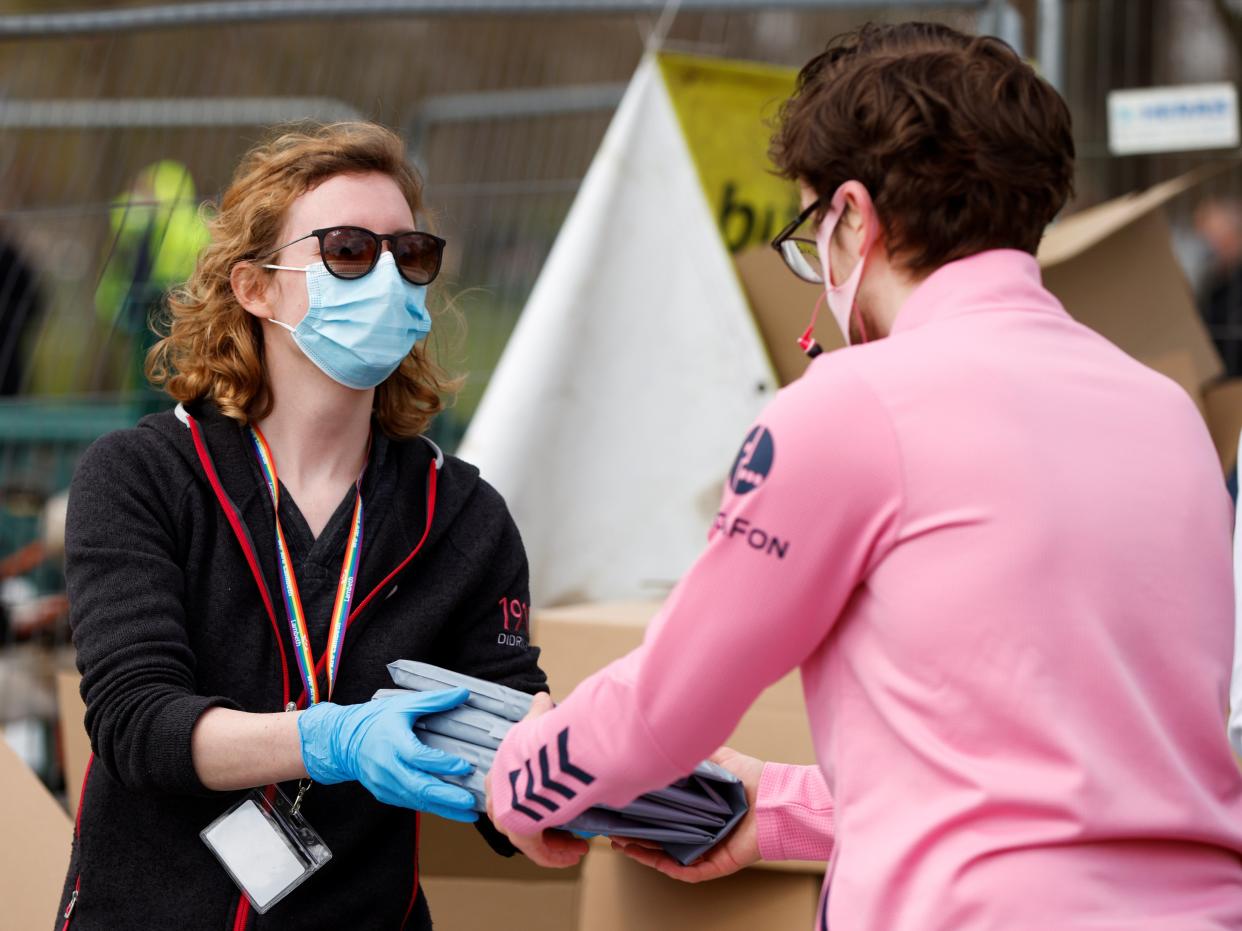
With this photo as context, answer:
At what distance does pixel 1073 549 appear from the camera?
1.37 m

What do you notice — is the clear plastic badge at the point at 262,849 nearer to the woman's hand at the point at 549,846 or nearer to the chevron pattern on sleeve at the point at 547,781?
the woman's hand at the point at 549,846

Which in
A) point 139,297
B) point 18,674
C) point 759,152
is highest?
point 759,152

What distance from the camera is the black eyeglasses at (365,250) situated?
2.36 meters

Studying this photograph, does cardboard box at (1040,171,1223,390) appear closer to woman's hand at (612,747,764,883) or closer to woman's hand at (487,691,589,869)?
woman's hand at (612,747,764,883)

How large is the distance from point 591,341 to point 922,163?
222cm

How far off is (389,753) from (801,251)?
81 cm

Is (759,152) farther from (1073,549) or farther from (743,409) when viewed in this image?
(1073,549)

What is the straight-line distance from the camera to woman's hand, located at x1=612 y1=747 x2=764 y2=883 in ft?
6.79

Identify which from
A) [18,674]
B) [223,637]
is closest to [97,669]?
[223,637]

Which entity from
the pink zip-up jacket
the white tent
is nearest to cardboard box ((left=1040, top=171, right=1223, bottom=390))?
the white tent

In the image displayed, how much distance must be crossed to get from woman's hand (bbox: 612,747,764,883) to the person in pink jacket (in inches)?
20.6

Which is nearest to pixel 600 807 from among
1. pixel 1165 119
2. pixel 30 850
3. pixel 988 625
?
pixel 988 625

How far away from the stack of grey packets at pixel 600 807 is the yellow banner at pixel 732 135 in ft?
7.12

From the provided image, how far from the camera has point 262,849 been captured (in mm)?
2045
